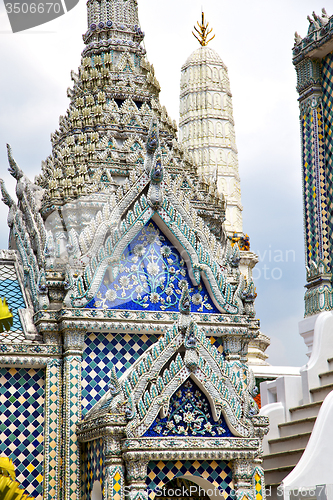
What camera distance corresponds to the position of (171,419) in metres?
12.5

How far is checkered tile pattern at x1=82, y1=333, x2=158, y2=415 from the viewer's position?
14648mm

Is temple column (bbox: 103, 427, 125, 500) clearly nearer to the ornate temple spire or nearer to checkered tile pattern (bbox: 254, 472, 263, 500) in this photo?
checkered tile pattern (bbox: 254, 472, 263, 500)

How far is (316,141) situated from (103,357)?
6977mm

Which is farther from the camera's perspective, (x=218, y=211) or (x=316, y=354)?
(x=218, y=211)

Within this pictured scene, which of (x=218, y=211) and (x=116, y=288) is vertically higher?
(x=218, y=211)

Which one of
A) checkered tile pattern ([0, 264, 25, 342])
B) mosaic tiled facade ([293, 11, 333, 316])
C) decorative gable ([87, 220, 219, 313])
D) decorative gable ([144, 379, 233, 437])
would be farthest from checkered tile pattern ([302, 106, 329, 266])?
checkered tile pattern ([0, 264, 25, 342])

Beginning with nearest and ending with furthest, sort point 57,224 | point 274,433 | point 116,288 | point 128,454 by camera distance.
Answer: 1. point 128,454
2. point 116,288
3. point 274,433
4. point 57,224

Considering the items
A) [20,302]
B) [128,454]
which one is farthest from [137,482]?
[20,302]

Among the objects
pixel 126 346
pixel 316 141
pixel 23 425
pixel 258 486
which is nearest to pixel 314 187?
pixel 316 141

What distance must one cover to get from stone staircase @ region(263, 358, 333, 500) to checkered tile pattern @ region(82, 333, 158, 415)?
135 inches

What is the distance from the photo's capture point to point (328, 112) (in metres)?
17.7

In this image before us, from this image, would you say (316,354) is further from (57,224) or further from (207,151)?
(207,151)

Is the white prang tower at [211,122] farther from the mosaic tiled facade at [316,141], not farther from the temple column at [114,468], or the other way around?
the temple column at [114,468]

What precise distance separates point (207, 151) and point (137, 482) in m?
29.5
